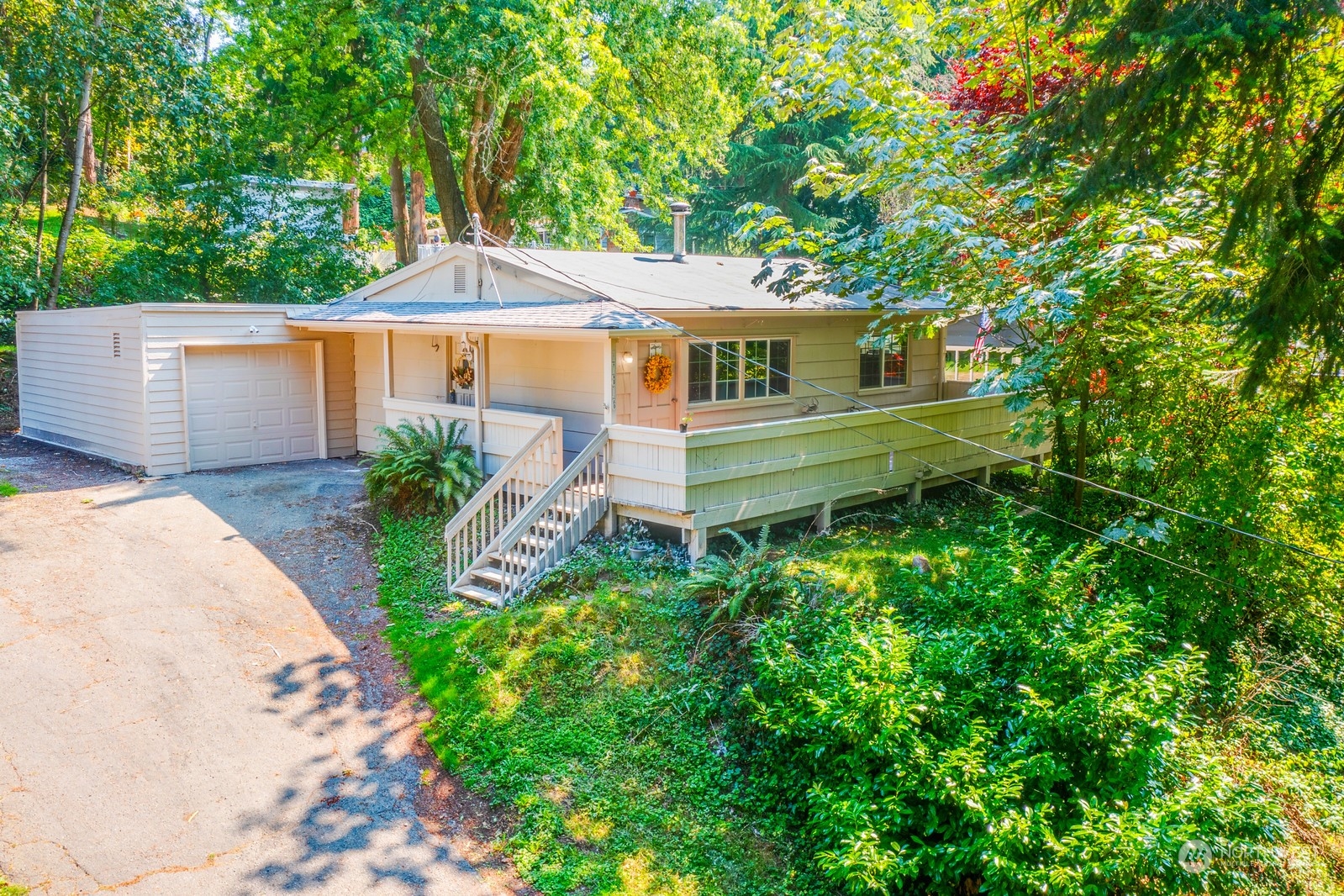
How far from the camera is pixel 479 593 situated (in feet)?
32.5

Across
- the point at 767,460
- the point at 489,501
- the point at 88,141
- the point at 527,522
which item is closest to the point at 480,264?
the point at 489,501

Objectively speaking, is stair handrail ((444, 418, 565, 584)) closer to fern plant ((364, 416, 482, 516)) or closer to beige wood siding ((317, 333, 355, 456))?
fern plant ((364, 416, 482, 516))

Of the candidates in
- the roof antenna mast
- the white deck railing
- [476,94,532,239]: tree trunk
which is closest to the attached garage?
the roof antenna mast

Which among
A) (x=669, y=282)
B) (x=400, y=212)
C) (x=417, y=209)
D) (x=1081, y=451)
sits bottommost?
(x=1081, y=451)

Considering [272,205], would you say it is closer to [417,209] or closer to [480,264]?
[417,209]

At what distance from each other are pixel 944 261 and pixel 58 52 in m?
16.4

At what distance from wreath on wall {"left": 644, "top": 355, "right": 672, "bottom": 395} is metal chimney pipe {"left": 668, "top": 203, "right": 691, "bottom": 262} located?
3.75 m

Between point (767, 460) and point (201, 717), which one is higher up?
point (767, 460)

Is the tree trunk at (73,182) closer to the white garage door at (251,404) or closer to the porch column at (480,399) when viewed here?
the white garage door at (251,404)

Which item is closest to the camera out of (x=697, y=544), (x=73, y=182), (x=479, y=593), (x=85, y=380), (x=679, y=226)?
(x=479, y=593)

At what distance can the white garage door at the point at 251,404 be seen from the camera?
14594 millimetres

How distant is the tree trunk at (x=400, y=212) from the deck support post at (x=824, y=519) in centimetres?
1735

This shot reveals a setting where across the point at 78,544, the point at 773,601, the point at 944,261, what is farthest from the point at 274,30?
the point at 773,601

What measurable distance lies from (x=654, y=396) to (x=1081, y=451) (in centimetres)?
544
